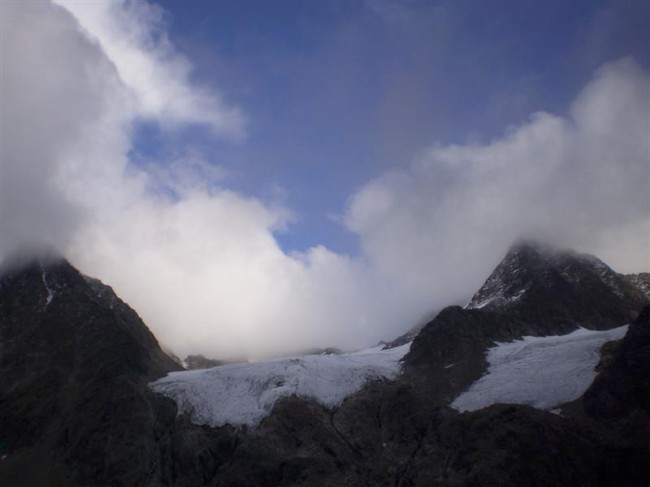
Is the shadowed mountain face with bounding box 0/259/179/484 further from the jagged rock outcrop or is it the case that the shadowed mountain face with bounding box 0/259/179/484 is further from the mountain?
the jagged rock outcrop

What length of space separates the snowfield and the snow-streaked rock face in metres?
17.3

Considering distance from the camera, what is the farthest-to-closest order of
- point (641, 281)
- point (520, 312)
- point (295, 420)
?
1. point (641, 281)
2. point (520, 312)
3. point (295, 420)

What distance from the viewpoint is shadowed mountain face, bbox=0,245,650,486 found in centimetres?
6781

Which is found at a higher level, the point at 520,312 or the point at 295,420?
the point at 520,312

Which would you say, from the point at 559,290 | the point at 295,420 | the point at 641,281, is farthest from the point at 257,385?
the point at 641,281

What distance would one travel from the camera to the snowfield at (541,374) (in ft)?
271

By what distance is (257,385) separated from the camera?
96375 millimetres

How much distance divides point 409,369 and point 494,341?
18.1 meters

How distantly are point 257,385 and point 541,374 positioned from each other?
4349cm

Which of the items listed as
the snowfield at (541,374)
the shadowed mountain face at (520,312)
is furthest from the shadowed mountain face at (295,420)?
the snowfield at (541,374)

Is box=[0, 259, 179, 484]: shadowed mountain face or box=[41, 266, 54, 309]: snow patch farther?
box=[41, 266, 54, 309]: snow patch

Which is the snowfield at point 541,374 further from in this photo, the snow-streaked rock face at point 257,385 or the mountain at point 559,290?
the mountain at point 559,290

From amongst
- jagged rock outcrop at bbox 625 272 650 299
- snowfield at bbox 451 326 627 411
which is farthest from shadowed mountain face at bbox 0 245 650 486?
jagged rock outcrop at bbox 625 272 650 299

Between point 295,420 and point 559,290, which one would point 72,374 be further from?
point 559,290
